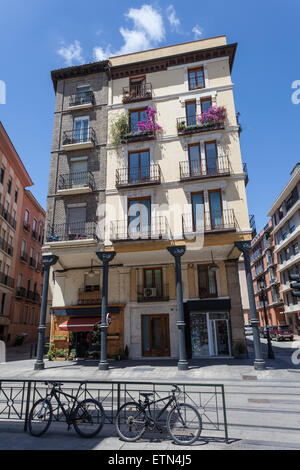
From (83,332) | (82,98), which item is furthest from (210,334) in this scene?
(82,98)

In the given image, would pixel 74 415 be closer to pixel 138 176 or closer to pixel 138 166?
pixel 138 176

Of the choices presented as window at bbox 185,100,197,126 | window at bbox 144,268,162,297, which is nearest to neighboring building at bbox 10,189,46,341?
window at bbox 144,268,162,297

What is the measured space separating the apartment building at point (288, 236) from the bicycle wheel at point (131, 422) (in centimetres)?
3505

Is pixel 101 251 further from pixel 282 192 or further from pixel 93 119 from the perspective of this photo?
pixel 282 192

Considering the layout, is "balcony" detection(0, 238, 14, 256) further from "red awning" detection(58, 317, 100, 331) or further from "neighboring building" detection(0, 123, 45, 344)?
"red awning" detection(58, 317, 100, 331)

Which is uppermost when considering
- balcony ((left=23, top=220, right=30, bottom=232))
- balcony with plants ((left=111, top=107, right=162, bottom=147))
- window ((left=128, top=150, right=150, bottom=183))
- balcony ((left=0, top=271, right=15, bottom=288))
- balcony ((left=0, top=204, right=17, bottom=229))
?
balcony with plants ((left=111, top=107, right=162, bottom=147))

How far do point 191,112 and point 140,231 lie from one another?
8.84 metres

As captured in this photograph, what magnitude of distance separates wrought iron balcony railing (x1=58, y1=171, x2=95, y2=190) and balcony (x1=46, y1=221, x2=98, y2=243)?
8.84ft

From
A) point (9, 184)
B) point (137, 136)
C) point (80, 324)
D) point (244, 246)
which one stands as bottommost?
point (80, 324)

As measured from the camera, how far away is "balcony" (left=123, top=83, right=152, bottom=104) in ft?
67.0

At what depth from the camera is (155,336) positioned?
19.1m

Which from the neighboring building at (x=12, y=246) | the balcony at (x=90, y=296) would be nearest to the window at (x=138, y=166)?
the balcony at (x=90, y=296)

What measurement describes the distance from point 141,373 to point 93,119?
16.8 m
